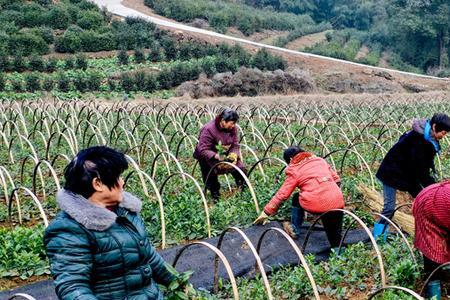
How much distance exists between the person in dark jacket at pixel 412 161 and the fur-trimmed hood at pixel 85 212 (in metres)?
3.67

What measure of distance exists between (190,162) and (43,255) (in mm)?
4716

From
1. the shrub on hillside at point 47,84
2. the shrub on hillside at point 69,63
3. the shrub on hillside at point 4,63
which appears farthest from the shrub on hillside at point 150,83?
the shrub on hillside at point 4,63

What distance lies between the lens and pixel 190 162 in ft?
31.4

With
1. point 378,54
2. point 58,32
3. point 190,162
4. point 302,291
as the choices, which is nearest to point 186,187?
point 190,162

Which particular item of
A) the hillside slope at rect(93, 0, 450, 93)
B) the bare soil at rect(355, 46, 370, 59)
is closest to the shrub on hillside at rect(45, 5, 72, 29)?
the hillside slope at rect(93, 0, 450, 93)

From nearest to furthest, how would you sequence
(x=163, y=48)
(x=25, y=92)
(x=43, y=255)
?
(x=43, y=255) → (x=25, y=92) → (x=163, y=48)

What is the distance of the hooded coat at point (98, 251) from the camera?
93.7 inches

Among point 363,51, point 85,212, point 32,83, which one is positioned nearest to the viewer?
point 85,212

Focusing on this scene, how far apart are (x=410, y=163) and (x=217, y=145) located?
8.33ft

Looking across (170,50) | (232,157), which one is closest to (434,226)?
(232,157)

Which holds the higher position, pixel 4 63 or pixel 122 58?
pixel 122 58

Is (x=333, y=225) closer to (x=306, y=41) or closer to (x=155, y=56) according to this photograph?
(x=155, y=56)

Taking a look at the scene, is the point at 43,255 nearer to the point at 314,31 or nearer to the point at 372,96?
the point at 372,96

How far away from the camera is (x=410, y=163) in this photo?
17.5ft
